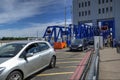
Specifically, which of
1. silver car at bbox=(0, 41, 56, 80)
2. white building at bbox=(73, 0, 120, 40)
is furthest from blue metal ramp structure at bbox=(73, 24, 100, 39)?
silver car at bbox=(0, 41, 56, 80)

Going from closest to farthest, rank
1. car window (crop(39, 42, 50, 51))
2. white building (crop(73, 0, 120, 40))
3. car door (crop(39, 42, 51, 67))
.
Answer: car door (crop(39, 42, 51, 67)) → car window (crop(39, 42, 50, 51)) → white building (crop(73, 0, 120, 40))

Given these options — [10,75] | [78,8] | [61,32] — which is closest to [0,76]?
[10,75]

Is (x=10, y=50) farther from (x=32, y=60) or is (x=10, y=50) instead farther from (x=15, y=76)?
(x=15, y=76)

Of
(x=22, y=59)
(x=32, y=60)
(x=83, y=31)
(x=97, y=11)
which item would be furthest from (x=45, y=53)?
(x=97, y=11)

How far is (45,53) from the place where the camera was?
10.1 m

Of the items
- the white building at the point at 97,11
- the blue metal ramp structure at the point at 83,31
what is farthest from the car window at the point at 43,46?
the white building at the point at 97,11

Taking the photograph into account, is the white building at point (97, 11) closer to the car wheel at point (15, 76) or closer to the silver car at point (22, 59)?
the silver car at point (22, 59)

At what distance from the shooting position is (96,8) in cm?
6625

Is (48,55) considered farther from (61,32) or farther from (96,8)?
(96,8)

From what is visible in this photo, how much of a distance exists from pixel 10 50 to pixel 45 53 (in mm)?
2027

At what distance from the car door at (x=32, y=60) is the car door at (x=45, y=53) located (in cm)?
41

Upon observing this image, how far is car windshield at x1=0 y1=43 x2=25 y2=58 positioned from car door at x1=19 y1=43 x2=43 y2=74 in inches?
12.1

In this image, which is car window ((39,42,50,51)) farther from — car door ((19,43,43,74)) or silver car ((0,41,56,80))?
car door ((19,43,43,74))

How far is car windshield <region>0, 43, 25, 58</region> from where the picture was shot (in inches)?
315
